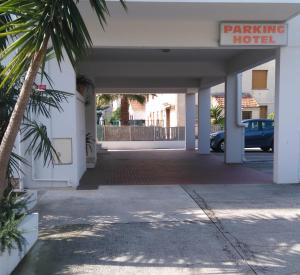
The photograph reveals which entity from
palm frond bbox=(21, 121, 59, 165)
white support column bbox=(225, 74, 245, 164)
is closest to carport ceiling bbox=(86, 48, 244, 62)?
white support column bbox=(225, 74, 245, 164)

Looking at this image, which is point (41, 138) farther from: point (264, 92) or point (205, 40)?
point (264, 92)

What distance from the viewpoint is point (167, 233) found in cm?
583

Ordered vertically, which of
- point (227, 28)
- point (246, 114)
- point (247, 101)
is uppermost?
point (227, 28)

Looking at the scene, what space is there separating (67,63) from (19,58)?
591 centimetres

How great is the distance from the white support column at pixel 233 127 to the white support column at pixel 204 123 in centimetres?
412

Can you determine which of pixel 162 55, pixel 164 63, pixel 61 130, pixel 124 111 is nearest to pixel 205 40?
pixel 162 55

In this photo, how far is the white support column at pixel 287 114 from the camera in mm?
9680

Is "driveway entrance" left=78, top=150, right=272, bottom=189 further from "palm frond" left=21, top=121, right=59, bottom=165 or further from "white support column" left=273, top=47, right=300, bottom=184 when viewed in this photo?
"palm frond" left=21, top=121, right=59, bottom=165

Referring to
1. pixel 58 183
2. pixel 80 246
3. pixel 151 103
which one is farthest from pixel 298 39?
pixel 151 103

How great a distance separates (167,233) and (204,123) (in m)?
13.7

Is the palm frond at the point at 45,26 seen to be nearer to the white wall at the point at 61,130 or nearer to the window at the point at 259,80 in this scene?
the white wall at the point at 61,130

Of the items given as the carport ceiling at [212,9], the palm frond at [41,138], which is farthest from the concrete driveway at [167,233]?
the carport ceiling at [212,9]

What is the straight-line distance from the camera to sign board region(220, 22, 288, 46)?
9320mm

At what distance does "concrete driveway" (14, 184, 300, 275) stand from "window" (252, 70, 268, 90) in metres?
24.0
